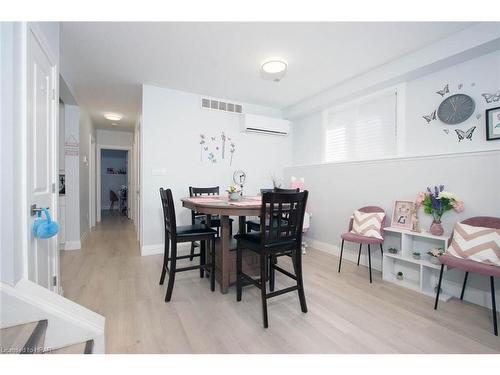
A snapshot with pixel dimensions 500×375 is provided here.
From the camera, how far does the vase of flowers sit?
2148 millimetres

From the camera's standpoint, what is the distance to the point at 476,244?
1850mm

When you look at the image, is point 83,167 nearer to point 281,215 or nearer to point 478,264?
point 281,215

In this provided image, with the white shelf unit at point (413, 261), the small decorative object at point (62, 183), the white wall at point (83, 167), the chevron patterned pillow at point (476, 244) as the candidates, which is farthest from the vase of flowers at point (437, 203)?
the white wall at point (83, 167)

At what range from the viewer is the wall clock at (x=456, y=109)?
223 cm

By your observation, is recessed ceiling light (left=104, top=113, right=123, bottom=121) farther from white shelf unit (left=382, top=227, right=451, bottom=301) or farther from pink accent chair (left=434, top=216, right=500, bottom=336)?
pink accent chair (left=434, top=216, right=500, bottom=336)

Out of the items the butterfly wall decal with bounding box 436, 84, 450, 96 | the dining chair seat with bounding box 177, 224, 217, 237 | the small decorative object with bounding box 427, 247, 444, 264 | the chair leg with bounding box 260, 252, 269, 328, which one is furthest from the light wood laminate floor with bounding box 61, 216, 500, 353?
the butterfly wall decal with bounding box 436, 84, 450, 96

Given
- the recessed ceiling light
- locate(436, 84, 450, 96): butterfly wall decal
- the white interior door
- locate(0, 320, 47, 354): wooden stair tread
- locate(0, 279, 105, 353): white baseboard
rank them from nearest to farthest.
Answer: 1. locate(0, 320, 47, 354): wooden stair tread
2. locate(0, 279, 105, 353): white baseboard
3. the white interior door
4. locate(436, 84, 450, 96): butterfly wall decal
5. the recessed ceiling light

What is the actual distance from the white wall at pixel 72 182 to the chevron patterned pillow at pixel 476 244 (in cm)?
482

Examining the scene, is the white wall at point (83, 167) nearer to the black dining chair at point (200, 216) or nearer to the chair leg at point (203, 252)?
the black dining chair at point (200, 216)

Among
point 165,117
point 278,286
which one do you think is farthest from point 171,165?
point 278,286

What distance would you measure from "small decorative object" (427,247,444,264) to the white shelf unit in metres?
0.04

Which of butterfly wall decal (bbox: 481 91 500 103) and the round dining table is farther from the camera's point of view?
butterfly wall decal (bbox: 481 91 500 103)
